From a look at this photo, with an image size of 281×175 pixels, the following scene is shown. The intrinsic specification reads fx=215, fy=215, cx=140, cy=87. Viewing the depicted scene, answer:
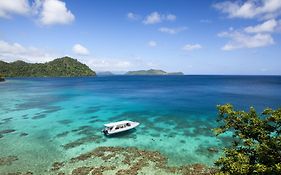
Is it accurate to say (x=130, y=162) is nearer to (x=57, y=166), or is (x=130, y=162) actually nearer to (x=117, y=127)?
(x=57, y=166)

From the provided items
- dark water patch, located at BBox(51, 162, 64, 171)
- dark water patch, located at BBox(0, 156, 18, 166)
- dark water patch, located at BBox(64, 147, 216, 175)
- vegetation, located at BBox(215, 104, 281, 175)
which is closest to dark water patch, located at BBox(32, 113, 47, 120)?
dark water patch, located at BBox(0, 156, 18, 166)

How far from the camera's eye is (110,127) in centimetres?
4175

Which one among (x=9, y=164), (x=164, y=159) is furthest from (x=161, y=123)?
(x=9, y=164)

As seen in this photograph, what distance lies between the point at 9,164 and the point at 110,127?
57.5ft

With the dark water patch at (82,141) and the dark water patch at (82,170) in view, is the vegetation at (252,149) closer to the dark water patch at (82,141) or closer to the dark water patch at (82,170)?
the dark water patch at (82,170)

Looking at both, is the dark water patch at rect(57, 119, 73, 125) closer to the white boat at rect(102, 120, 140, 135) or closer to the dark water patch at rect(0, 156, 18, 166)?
the white boat at rect(102, 120, 140, 135)

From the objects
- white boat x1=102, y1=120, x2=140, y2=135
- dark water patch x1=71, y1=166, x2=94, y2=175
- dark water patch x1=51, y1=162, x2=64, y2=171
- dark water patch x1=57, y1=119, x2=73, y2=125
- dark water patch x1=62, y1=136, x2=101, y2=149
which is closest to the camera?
dark water patch x1=71, y1=166, x2=94, y2=175

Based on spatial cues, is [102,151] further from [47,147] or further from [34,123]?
[34,123]

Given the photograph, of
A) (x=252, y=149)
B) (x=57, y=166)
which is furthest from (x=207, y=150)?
(x=57, y=166)

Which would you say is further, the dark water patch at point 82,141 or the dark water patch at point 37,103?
the dark water patch at point 37,103

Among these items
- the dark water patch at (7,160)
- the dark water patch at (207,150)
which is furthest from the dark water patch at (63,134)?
the dark water patch at (207,150)

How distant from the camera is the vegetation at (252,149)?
14810 mm

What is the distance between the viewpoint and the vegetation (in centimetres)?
1481

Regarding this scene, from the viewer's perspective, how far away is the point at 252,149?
17.6 meters
